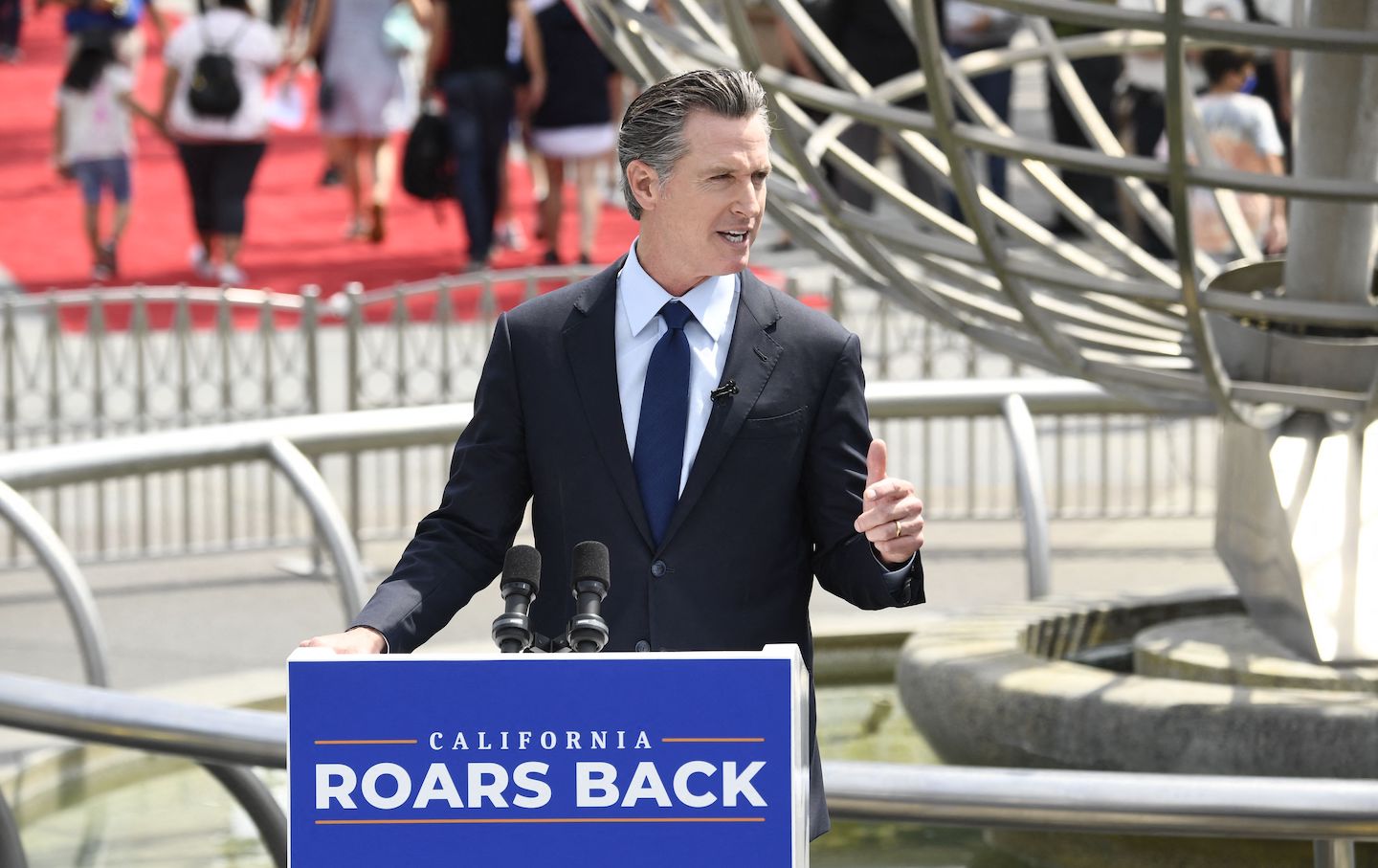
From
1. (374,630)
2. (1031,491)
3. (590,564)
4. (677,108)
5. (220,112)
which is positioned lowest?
(1031,491)

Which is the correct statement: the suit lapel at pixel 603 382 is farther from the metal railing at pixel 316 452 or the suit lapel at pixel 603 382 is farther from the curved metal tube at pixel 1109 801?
the metal railing at pixel 316 452

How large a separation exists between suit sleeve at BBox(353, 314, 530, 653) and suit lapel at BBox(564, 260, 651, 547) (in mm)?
84

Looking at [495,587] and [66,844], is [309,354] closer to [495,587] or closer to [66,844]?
[495,587]

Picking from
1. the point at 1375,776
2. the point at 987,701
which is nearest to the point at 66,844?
the point at 987,701

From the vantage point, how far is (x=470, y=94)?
1288 cm

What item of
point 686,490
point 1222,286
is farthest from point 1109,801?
point 1222,286

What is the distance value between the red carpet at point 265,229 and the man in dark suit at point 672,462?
10.7 meters

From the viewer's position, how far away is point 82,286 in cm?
1367

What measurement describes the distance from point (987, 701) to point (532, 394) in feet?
7.79

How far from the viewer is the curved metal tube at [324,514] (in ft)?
17.0

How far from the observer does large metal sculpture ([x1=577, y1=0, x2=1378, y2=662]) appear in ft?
13.7

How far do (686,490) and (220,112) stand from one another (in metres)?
10.8

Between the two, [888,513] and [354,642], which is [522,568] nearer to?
[354,642]

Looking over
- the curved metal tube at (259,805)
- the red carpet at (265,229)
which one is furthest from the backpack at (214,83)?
the curved metal tube at (259,805)
